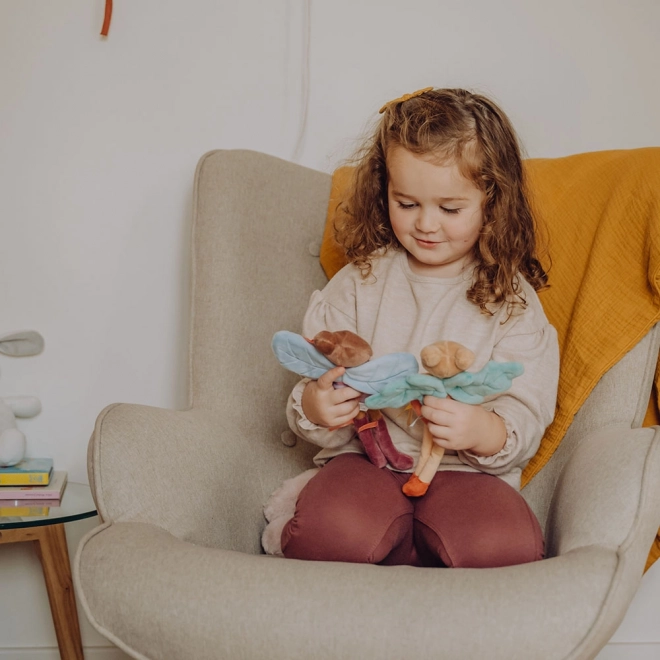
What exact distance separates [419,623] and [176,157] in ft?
3.55

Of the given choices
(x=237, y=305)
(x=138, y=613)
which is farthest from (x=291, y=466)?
(x=138, y=613)

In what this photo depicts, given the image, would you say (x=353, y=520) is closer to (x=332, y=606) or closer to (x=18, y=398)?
(x=332, y=606)

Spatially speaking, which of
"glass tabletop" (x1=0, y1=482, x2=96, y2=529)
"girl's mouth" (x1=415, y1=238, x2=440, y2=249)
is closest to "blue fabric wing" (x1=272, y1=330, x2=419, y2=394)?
"girl's mouth" (x1=415, y1=238, x2=440, y2=249)

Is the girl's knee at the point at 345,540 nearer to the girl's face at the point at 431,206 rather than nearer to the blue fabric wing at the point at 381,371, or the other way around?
the blue fabric wing at the point at 381,371

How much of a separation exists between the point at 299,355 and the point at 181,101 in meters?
0.77

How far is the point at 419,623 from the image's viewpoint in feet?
2.54

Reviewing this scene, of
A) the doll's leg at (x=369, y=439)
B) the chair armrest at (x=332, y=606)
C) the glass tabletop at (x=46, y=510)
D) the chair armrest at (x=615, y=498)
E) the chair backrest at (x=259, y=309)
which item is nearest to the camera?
the chair armrest at (x=332, y=606)

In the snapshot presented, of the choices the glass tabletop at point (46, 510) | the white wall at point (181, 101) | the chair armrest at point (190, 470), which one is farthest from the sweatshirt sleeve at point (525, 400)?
the glass tabletop at point (46, 510)

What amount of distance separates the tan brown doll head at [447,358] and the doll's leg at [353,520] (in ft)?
0.71

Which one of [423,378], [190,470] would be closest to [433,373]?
[423,378]

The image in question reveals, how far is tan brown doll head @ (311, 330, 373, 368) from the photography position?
0.97 metres

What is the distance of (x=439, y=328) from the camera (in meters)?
1.18

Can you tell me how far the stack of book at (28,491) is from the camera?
4.54 ft

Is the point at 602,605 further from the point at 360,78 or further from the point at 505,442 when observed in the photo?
the point at 360,78
